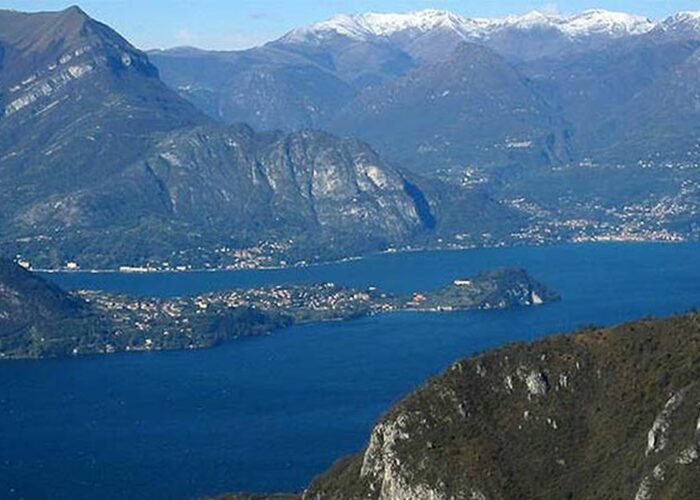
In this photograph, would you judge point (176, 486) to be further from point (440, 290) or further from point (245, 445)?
Result: point (440, 290)

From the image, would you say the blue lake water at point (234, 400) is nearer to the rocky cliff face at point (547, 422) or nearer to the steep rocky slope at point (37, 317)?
the steep rocky slope at point (37, 317)

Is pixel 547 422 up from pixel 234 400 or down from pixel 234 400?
up

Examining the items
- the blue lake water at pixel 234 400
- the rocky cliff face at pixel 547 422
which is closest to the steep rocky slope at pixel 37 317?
the blue lake water at pixel 234 400

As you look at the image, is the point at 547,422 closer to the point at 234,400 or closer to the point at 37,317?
the point at 234,400

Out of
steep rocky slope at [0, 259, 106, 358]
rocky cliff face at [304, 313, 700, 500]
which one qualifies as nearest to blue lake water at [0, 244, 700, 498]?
steep rocky slope at [0, 259, 106, 358]

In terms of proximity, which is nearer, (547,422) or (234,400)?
(547,422)

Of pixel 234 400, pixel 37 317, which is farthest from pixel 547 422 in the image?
pixel 37 317
